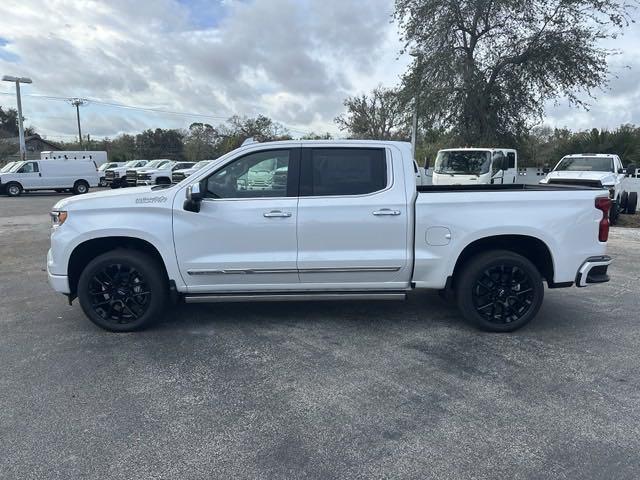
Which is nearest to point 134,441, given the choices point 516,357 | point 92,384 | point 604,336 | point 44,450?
point 44,450

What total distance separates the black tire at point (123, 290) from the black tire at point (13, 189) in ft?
80.2

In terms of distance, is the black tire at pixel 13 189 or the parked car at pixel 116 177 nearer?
the black tire at pixel 13 189

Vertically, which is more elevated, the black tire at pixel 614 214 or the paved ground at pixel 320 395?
the black tire at pixel 614 214

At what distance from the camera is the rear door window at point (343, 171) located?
449cm

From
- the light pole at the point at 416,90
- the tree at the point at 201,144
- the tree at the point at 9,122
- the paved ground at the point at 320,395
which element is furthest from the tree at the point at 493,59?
the tree at the point at 9,122

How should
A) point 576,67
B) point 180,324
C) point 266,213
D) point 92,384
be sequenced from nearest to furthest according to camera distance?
point 92,384
point 266,213
point 180,324
point 576,67

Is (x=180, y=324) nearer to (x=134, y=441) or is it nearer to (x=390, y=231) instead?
(x=134, y=441)

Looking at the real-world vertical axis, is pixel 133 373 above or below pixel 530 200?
below

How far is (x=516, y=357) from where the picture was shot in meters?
4.08

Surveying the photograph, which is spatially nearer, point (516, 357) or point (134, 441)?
point (134, 441)

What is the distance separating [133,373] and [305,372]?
4.61ft

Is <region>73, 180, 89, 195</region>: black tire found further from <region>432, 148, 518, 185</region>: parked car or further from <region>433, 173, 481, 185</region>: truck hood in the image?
<region>433, 173, 481, 185</region>: truck hood

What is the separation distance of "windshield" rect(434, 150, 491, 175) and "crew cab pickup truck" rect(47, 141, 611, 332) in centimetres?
1030

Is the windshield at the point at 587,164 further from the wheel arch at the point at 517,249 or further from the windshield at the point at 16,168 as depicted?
the windshield at the point at 16,168
